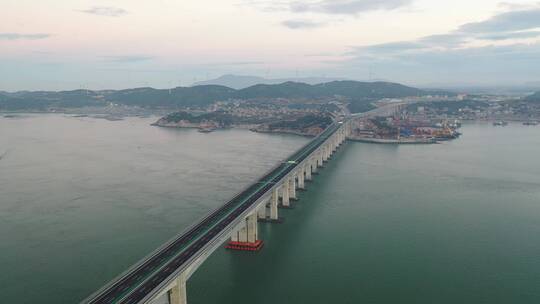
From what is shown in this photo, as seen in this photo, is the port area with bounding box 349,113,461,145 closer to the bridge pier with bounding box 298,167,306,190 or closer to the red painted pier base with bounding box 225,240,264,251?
the bridge pier with bounding box 298,167,306,190

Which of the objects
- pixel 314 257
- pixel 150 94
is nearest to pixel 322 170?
pixel 314 257

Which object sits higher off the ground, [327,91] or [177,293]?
[327,91]

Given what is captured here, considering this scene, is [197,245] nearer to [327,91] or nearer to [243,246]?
[243,246]

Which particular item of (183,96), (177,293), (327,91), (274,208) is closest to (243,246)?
(274,208)

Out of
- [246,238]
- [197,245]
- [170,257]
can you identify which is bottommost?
[246,238]

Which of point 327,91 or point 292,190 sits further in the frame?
point 327,91

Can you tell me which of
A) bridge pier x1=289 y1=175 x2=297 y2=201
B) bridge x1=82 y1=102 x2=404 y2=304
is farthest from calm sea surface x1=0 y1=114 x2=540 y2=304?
bridge pier x1=289 y1=175 x2=297 y2=201
